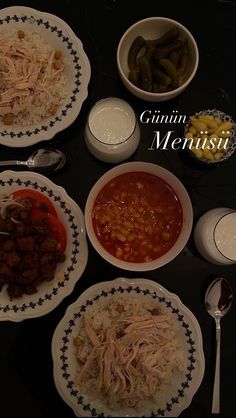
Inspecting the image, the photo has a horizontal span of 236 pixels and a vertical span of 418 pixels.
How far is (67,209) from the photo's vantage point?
7.11ft

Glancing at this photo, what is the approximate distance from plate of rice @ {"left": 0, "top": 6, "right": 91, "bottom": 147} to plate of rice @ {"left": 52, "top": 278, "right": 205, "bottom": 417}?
83 centimetres

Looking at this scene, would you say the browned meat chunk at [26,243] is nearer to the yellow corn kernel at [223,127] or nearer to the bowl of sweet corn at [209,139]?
the bowl of sweet corn at [209,139]

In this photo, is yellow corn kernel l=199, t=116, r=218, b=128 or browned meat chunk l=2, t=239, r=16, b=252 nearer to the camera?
browned meat chunk l=2, t=239, r=16, b=252

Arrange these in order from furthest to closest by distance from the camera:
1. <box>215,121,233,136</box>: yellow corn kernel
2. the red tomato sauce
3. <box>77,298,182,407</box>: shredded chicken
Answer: <box>215,121,233,136</box>: yellow corn kernel < the red tomato sauce < <box>77,298,182,407</box>: shredded chicken

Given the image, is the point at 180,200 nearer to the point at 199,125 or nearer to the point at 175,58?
the point at 199,125

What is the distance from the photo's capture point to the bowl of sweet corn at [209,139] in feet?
7.16

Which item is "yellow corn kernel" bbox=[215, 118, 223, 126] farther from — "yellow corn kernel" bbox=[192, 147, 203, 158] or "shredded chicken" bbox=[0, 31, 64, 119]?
"shredded chicken" bbox=[0, 31, 64, 119]

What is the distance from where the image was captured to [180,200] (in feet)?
6.89

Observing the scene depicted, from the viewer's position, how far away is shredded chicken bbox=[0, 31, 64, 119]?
218 cm

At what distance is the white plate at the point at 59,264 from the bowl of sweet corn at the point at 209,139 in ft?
2.10

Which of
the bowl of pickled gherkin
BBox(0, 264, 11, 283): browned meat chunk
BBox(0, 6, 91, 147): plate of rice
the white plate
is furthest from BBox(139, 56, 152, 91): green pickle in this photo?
BBox(0, 264, 11, 283): browned meat chunk

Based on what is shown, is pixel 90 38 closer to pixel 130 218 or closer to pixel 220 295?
pixel 130 218

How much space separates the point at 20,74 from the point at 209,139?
973 mm

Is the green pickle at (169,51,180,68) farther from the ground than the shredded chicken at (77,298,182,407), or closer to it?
farther from the ground
